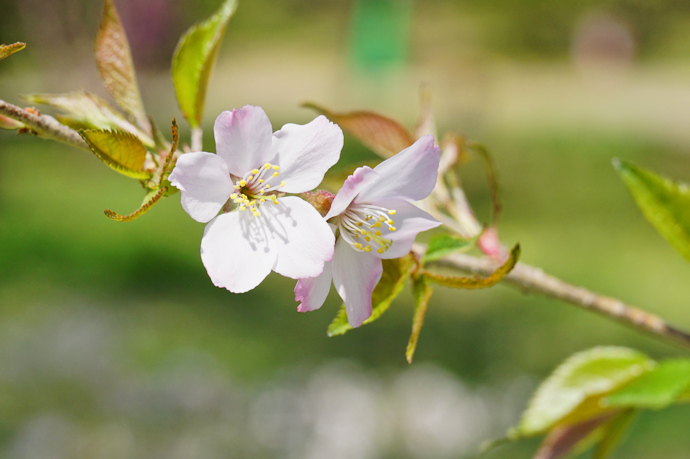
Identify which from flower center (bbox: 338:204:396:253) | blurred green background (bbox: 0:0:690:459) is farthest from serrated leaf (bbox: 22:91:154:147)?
blurred green background (bbox: 0:0:690:459)

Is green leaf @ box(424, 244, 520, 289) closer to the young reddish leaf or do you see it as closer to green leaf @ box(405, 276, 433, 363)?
green leaf @ box(405, 276, 433, 363)

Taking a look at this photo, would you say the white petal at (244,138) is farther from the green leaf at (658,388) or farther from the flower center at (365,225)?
the green leaf at (658,388)

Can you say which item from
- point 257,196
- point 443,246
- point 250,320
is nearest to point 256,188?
point 257,196

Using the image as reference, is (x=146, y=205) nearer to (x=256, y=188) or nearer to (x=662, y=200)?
(x=256, y=188)

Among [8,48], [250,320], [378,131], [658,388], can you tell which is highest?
[8,48]

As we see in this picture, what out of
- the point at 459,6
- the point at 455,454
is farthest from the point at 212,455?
the point at 459,6
